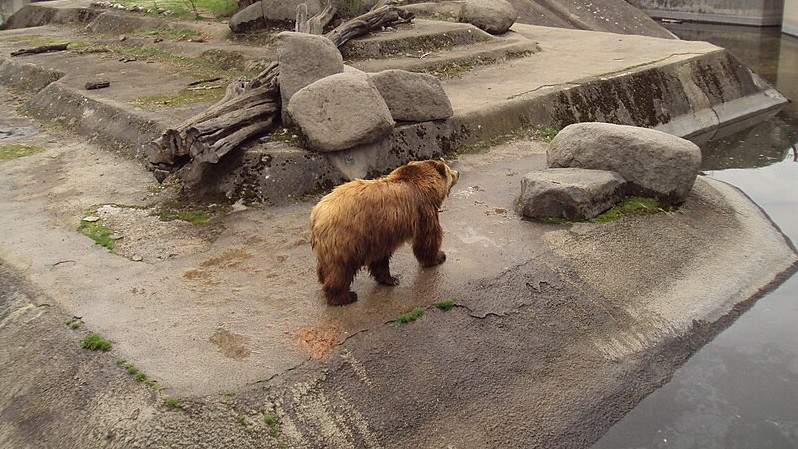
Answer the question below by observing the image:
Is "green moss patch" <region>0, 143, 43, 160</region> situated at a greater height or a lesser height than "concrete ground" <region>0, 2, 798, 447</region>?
greater

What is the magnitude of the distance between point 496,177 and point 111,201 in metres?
4.75

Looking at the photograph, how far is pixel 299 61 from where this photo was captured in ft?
29.5

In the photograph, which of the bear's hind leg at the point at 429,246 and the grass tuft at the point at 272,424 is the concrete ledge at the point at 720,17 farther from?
the grass tuft at the point at 272,424

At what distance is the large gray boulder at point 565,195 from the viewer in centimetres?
766

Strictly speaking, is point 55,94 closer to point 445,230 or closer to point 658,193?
point 445,230

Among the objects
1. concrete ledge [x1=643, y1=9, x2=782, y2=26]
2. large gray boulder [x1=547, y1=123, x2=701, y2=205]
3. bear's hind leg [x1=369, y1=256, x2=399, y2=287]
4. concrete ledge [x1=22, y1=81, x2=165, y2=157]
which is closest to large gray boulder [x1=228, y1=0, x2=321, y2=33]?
concrete ledge [x1=22, y1=81, x2=165, y2=157]

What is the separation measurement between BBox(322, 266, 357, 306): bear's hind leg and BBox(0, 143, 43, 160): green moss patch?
6.59 meters

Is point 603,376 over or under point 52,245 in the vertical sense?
under

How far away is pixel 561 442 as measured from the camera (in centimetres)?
531

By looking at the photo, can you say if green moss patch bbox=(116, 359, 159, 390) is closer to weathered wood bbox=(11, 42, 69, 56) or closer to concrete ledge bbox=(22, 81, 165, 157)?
concrete ledge bbox=(22, 81, 165, 157)

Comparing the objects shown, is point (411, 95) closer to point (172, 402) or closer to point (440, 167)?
point (440, 167)

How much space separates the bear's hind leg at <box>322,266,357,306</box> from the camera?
5703mm

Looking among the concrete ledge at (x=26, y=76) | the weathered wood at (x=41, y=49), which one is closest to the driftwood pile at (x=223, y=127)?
the concrete ledge at (x=26, y=76)

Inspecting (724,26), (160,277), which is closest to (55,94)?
(160,277)
